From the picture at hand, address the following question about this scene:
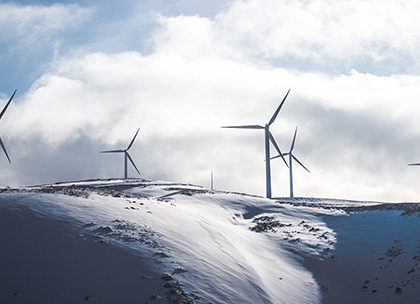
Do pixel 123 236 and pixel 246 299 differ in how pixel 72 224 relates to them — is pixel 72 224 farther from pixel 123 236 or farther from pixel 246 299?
pixel 246 299

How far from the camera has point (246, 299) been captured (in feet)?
48.8

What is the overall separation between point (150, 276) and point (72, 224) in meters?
5.20

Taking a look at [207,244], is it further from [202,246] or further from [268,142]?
[268,142]

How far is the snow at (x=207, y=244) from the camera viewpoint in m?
15.6

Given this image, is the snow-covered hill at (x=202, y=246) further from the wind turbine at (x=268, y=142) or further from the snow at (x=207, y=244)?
the wind turbine at (x=268, y=142)

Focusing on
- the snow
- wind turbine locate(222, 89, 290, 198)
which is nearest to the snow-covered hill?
the snow

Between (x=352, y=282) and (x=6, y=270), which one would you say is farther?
(x=352, y=282)

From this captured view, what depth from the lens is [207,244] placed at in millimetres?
19312

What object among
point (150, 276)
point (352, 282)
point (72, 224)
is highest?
point (72, 224)

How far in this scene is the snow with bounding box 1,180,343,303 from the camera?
15.6 metres

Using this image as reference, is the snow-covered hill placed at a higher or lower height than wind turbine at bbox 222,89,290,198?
lower

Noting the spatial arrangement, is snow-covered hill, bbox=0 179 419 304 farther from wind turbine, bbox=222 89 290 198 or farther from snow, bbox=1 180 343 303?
wind turbine, bbox=222 89 290 198

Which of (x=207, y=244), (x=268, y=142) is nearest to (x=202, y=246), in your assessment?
(x=207, y=244)

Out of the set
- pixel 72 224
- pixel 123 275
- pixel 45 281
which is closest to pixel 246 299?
pixel 123 275
